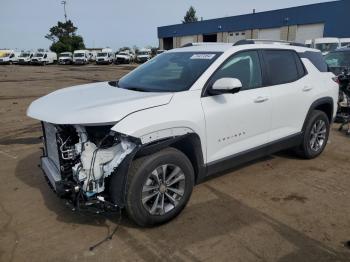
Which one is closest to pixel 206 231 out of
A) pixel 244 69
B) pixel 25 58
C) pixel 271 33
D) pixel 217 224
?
pixel 217 224

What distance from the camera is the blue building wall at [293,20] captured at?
3425cm

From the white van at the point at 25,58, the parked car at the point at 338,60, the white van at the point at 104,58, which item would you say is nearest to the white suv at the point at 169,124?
the parked car at the point at 338,60

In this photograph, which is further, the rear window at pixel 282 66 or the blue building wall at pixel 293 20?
the blue building wall at pixel 293 20

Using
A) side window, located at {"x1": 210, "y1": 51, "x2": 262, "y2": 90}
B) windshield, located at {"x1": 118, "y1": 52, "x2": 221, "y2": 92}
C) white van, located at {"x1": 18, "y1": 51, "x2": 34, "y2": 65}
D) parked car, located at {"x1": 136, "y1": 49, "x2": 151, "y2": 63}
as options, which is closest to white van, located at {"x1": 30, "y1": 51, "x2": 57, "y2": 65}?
white van, located at {"x1": 18, "y1": 51, "x2": 34, "y2": 65}

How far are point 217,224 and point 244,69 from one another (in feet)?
6.38

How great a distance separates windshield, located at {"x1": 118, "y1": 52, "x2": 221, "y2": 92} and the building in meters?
25.9

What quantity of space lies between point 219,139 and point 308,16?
1489 inches

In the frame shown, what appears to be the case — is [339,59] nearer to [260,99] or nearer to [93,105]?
[260,99]

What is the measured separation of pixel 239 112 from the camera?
419 centimetres

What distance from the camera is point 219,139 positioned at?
4047mm

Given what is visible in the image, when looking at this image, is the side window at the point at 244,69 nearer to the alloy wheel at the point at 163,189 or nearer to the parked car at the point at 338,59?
the alloy wheel at the point at 163,189

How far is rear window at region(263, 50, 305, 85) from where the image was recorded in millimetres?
4793

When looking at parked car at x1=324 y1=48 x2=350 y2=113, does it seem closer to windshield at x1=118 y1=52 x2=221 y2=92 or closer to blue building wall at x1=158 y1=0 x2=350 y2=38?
windshield at x1=118 y1=52 x2=221 y2=92

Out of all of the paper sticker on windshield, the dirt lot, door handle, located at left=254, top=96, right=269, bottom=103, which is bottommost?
the dirt lot
